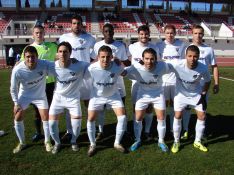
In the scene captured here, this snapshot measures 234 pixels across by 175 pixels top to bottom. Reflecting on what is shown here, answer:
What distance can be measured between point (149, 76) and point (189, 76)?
28.2 inches

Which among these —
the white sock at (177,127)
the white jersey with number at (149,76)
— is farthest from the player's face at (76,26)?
the white sock at (177,127)

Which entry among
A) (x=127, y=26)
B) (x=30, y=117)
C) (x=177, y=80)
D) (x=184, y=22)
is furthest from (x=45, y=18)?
(x=177, y=80)

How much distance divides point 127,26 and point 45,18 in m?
9.96

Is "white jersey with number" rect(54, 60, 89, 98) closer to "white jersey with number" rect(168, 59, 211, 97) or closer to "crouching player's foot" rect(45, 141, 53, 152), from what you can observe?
"crouching player's foot" rect(45, 141, 53, 152)

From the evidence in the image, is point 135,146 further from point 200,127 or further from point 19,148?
point 19,148

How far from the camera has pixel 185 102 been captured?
5176 mm

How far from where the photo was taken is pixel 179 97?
5234 mm

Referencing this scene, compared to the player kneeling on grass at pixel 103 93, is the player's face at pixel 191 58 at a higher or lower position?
higher

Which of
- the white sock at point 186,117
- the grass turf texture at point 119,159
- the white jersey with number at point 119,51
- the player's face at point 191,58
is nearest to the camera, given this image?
the grass turf texture at point 119,159

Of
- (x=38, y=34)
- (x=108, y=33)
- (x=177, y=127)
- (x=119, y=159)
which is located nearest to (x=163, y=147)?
(x=177, y=127)

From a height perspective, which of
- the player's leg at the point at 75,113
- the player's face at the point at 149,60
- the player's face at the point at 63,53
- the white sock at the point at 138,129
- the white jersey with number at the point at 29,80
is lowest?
the white sock at the point at 138,129

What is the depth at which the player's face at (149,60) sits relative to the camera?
4.93 m

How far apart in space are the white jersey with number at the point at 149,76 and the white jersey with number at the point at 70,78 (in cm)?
85

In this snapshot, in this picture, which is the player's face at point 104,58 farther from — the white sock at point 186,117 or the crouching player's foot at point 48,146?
the white sock at point 186,117
